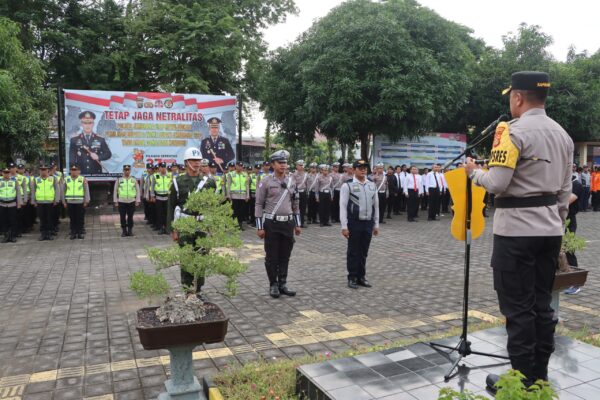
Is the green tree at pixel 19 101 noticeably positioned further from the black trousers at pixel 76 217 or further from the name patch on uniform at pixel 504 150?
the name patch on uniform at pixel 504 150

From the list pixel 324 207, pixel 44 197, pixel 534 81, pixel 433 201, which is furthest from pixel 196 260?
pixel 433 201

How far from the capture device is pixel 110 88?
2081 centimetres

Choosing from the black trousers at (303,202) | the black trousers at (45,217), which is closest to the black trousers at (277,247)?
the black trousers at (45,217)

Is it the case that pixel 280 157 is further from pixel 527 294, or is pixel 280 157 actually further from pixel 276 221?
pixel 527 294

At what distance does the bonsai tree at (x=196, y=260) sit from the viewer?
3.46 meters

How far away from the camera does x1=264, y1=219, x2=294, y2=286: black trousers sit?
6605 mm

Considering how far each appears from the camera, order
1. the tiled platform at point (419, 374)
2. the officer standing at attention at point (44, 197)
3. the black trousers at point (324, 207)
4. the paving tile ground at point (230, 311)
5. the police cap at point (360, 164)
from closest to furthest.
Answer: the tiled platform at point (419, 374) → the paving tile ground at point (230, 311) → the police cap at point (360, 164) → the officer standing at attention at point (44, 197) → the black trousers at point (324, 207)

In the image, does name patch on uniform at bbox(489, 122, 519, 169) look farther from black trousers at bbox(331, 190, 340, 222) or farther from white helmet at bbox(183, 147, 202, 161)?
black trousers at bbox(331, 190, 340, 222)

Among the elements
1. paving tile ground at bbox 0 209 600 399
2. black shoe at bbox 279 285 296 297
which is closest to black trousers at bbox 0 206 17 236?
paving tile ground at bbox 0 209 600 399

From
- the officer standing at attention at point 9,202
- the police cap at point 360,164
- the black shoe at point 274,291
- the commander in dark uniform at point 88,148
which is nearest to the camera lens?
the black shoe at point 274,291

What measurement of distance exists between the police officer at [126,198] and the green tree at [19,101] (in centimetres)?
325

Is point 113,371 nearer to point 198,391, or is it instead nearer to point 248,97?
point 198,391

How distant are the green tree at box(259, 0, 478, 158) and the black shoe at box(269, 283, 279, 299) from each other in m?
10.4

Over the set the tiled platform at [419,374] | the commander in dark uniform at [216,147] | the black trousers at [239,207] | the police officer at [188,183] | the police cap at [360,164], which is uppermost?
the commander in dark uniform at [216,147]
